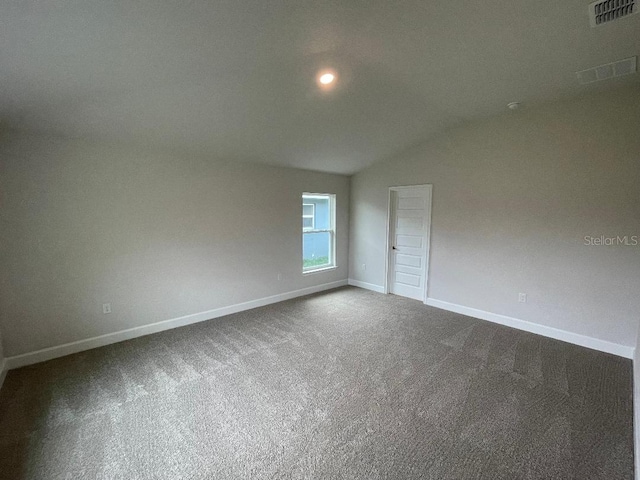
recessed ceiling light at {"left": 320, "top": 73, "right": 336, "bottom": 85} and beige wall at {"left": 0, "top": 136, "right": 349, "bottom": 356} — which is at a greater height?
recessed ceiling light at {"left": 320, "top": 73, "right": 336, "bottom": 85}

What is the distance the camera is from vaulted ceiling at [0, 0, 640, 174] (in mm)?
1719

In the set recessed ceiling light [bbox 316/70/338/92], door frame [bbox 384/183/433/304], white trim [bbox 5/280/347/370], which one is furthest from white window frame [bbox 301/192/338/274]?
recessed ceiling light [bbox 316/70/338/92]

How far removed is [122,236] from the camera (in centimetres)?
328

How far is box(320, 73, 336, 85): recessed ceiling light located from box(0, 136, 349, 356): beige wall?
197 centimetres

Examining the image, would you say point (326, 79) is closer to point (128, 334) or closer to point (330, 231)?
point (330, 231)

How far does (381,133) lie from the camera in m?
3.97

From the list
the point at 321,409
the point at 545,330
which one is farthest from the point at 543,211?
the point at 321,409

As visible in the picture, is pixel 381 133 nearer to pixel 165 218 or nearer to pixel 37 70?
pixel 165 218

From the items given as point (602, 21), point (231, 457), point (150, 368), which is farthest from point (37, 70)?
point (602, 21)

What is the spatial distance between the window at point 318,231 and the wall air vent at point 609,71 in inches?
148

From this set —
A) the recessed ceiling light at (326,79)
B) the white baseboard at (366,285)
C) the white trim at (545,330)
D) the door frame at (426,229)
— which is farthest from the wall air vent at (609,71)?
the white baseboard at (366,285)

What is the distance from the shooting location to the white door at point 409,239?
15.6ft

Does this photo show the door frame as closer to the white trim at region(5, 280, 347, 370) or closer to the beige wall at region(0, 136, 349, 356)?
the beige wall at region(0, 136, 349, 356)

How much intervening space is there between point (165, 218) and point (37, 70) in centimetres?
188
